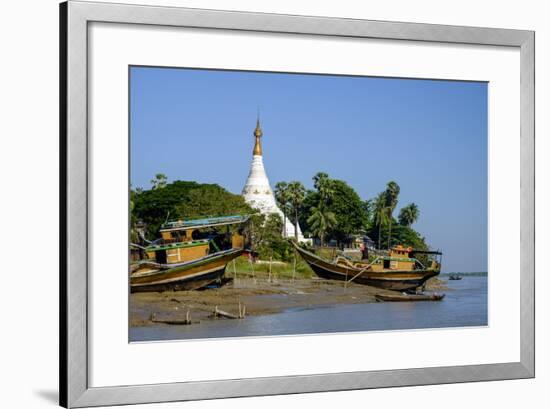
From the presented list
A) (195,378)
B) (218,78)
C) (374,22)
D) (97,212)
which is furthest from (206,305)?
(374,22)

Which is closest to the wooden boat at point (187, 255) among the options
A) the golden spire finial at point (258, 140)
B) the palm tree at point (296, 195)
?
the palm tree at point (296, 195)

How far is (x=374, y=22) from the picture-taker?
6379 millimetres

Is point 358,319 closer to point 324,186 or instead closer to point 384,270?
point 384,270

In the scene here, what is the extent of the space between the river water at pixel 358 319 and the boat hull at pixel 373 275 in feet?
0.71

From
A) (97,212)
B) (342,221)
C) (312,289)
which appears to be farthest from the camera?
(342,221)

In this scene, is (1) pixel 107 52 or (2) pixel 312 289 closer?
(1) pixel 107 52

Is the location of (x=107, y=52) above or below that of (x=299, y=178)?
above

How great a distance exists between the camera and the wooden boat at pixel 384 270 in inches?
279

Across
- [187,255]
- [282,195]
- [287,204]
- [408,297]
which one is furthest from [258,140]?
[408,297]

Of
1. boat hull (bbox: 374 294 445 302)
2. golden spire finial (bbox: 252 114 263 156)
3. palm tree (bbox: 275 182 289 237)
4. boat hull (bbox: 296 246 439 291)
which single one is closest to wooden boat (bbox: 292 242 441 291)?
boat hull (bbox: 296 246 439 291)

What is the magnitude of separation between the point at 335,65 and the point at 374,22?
418mm

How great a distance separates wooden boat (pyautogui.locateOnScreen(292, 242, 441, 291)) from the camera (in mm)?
7074

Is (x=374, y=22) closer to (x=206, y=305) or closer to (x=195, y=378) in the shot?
(x=206, y=305)

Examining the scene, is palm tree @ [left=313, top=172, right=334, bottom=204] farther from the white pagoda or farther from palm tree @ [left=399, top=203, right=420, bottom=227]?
palm tree @ [left=399, top=203, right=420, bottom=227]
